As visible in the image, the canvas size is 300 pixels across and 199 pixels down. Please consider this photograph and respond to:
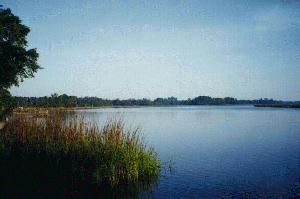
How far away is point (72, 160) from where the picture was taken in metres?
12.9

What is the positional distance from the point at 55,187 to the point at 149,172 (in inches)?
166

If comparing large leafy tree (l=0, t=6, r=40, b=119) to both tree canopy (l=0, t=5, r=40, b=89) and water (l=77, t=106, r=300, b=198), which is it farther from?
water (l=77, t=106, r=300, b=198)

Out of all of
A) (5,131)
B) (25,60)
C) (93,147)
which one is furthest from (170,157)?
(25,60)

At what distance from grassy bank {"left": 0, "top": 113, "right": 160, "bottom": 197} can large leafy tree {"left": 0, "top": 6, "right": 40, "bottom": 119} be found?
1061 cm

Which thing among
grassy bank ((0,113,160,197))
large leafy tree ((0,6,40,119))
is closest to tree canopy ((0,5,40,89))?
large leafy tree ((0,6,40,119))

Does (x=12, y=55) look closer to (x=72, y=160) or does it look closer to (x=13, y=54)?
(x=13, y=54)

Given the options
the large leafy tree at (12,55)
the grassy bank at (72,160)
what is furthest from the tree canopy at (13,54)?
the grassy bank at (72,160)

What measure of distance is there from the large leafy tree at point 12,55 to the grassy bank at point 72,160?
10606 millimetres

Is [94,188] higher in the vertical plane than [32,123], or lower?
lower

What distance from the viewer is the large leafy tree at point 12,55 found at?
24.2 metres

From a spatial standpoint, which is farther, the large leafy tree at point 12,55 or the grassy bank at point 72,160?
the large leafy tree at point 12,55

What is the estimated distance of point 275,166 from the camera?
52.2 feet

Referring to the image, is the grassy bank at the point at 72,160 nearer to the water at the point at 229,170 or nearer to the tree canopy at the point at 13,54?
the water at the point at 229,170

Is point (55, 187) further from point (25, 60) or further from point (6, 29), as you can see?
point (6, 29)
